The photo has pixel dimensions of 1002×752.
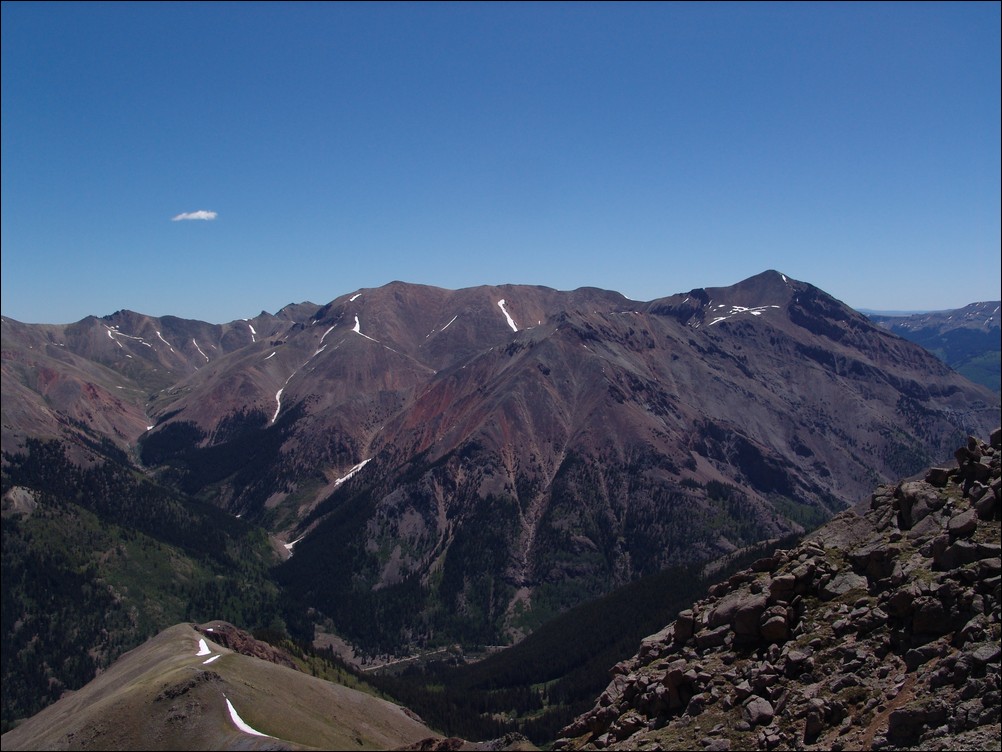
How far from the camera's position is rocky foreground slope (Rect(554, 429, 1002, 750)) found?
32.5m

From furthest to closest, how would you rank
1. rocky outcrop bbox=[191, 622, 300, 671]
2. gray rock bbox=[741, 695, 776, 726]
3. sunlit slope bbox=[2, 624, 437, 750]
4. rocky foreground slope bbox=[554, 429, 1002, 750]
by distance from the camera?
rocky outcrop bbox=[191, 622, 300, 671] → sunlit slope bbox=[2, 624, 437, 750] → gray rock bbox=[741, 695, 776, 726] → rocky foreground slope bbox=[554, 429, 1002, 750]

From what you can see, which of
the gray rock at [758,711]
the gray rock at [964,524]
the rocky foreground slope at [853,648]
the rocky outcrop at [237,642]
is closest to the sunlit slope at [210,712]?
the rocky outcrop at [237,642]

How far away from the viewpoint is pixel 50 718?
123m

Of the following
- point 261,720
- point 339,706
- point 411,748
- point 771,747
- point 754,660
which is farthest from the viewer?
point 339,706

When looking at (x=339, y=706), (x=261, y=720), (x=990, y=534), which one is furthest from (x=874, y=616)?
(x=339, y=706)

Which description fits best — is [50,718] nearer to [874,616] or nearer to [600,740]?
[600,740]

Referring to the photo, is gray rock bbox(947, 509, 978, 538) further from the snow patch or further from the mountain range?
the snow patch

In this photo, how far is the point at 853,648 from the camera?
37.8m

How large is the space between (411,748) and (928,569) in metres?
45.1

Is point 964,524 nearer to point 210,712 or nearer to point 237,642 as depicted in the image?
point 210,712

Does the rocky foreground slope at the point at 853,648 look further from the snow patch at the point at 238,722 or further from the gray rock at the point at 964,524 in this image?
the snow patch at the point at 238,722

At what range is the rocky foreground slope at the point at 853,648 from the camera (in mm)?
32469

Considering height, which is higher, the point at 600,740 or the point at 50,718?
the point at 600,740

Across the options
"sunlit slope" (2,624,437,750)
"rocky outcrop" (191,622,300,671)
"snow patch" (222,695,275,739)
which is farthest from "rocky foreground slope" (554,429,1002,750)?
"rocky outcrop" (191,622,300,671)
